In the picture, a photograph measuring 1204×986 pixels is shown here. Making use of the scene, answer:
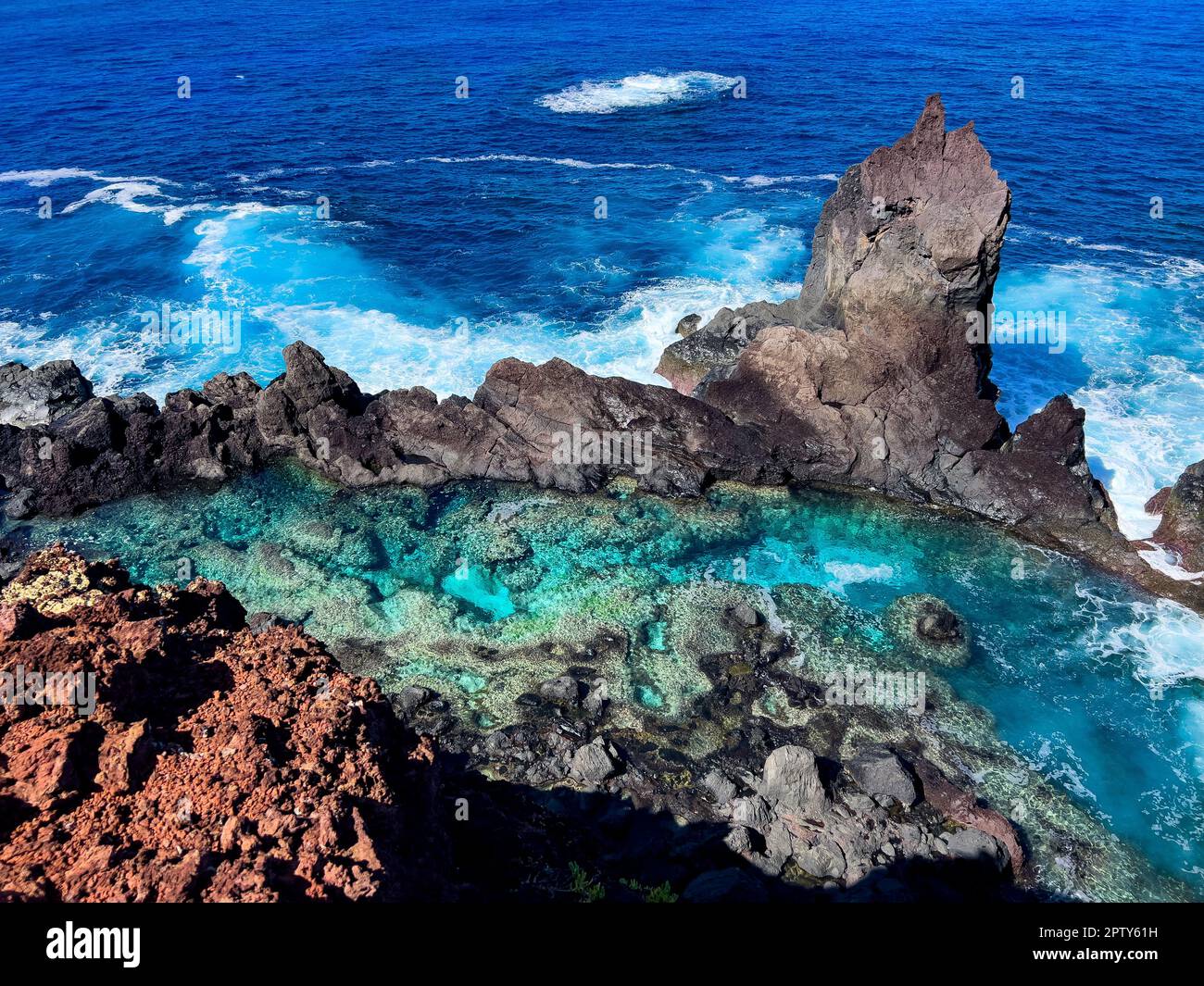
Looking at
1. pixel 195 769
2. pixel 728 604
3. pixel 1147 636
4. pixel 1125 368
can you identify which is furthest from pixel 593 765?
pixel 1125 368

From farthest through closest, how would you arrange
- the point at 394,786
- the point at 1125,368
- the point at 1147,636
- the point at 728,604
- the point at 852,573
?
the point at 1125,368 → the point at 852,573 → the point at 728,604 → the point at 1147,636 → the point at 394,786

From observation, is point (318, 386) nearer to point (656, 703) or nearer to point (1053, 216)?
point (656, 703)

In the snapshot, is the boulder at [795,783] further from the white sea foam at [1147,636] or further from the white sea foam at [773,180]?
the white sea foam at [773,180]

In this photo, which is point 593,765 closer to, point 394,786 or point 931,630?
point 394,786

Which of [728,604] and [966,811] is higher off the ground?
[728,604]

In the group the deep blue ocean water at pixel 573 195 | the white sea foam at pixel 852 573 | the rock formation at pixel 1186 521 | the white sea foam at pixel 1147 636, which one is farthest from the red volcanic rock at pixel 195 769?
the rock formation at pixel 1186 521

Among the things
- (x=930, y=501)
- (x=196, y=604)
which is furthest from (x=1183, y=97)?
(x=196, y=604)
